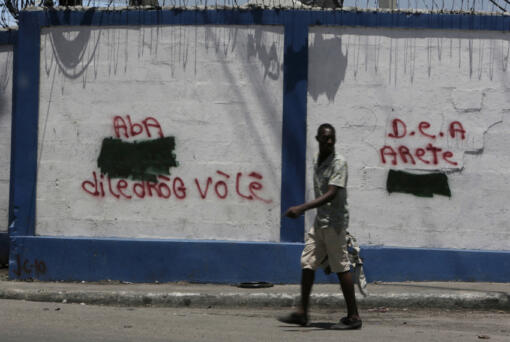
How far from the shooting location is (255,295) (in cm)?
745

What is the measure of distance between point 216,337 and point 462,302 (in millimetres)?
2817

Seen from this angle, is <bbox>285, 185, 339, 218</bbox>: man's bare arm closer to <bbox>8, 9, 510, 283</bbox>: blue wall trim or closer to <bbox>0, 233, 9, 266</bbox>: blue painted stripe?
<bbox>8, 9, 510, 283</bbox>: blue wall trim

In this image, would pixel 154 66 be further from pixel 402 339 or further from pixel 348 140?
pixel 402 339

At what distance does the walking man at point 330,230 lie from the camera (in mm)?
5891

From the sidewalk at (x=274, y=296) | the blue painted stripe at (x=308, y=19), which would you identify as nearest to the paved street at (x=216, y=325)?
the sidewalk at (x=274, y=296)

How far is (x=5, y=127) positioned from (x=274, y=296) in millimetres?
4378

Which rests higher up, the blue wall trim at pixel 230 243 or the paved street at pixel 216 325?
the blue wall trim at pixel 230 243

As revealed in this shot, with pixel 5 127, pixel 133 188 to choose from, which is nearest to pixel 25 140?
pixel 5 127

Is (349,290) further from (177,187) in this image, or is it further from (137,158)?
(137,158)

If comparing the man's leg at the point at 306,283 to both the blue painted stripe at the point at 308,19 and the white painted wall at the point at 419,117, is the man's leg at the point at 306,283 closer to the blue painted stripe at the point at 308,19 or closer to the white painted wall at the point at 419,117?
the white painted wall at the point at 419,117

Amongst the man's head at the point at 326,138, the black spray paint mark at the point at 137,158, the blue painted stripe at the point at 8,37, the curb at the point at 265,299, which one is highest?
the blue painted stripe at the point at 8,37

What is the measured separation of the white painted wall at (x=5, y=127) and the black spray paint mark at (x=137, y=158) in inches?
67.0

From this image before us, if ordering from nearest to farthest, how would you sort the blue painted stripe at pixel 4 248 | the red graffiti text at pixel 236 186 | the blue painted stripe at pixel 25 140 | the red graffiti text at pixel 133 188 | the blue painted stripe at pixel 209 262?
the blue painted stripe at pixel 209 262 → the red graffiti text at pixel 236 186 → the red graffiti text at pixel 133 188 → the blue painted stripe at pixel 25 140 → the blue painted stripe at pixel 4 248

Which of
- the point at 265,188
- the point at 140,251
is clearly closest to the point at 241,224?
the point at 265,188
